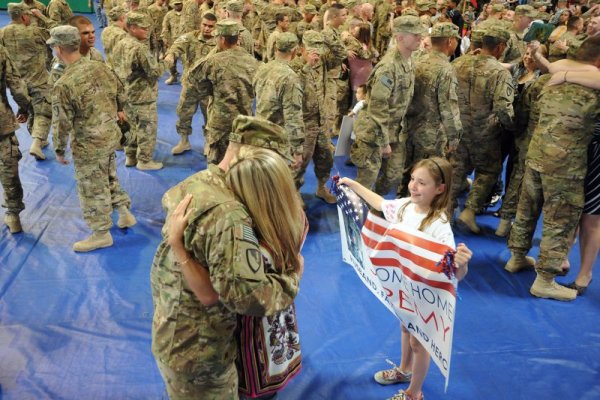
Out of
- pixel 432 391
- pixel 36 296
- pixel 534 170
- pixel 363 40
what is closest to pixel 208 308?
pixel 432 391

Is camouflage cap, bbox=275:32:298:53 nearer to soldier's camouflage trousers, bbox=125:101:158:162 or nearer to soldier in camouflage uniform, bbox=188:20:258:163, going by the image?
soldier in camouflage uniform, bbox=188:20:258:163

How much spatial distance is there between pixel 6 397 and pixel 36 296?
1.03 meters

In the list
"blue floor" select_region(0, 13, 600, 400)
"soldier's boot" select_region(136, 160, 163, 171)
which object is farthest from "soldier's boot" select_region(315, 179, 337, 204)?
"soldier's boot" select_region(136, 160, 163, 171)

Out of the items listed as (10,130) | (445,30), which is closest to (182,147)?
(10,130)

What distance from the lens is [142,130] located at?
5.79 metres

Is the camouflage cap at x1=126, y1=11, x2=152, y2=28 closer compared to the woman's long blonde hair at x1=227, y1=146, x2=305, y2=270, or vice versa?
the woman's long blonde hair at x1=227, y1=146, x2=305, y2=270

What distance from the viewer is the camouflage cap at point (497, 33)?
168 inches

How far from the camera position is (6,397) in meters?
2.91

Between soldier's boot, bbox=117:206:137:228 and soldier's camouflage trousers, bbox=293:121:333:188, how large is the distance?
166 cm

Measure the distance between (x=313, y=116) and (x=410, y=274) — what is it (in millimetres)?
2758

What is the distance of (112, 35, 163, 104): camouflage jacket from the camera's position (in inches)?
206

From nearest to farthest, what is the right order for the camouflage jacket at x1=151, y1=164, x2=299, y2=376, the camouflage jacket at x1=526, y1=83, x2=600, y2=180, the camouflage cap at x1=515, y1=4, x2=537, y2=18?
the camouflage jacket at x1=151, y1=164, x2=299, y2=376 → the camouflage jacket at x1=526, y1=83, x2=600, y2=180 → the camouflage cap at x1=515, y1=4, x2=537, y2=18

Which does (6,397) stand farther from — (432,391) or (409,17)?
(409,17)

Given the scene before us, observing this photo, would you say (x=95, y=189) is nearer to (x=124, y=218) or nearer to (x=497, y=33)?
(x=124, y=218)
